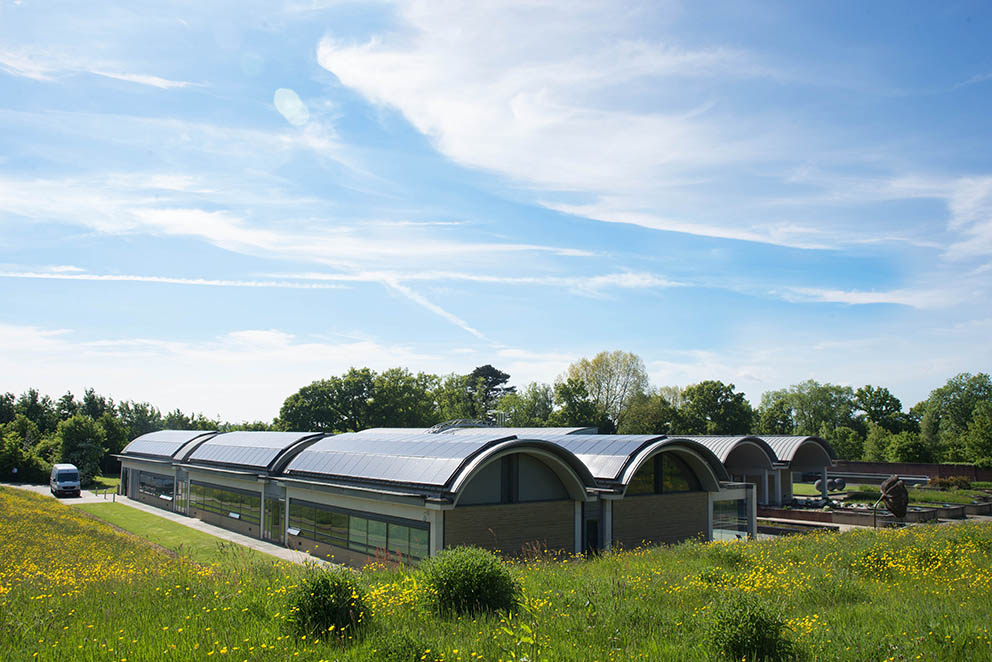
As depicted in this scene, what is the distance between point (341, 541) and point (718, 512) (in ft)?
61.7

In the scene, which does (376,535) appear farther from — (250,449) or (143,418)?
(143,418)

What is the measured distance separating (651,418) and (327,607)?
255ft

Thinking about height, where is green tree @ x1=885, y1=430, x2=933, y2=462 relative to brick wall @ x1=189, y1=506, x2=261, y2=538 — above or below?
above

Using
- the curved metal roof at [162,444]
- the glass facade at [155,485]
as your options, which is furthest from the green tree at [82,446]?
the glass facade at [155,485]

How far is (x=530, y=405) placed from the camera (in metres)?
101

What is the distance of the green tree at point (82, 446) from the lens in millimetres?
66500

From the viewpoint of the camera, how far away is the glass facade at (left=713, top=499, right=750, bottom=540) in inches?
1374

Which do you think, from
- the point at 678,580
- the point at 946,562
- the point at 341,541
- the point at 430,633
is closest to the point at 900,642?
the point at 678,580

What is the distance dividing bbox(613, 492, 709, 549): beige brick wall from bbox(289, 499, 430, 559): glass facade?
29.9 ft

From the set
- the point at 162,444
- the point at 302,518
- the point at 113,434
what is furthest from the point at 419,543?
the point at 113,434

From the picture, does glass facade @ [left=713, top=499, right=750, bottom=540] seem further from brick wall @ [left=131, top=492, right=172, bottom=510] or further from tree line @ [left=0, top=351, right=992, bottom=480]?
tree line @ [left=0, top=351, right=992, bottom=480]

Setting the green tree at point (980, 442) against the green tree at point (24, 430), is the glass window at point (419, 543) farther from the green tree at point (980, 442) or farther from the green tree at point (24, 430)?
the green tree at point (980, 442)

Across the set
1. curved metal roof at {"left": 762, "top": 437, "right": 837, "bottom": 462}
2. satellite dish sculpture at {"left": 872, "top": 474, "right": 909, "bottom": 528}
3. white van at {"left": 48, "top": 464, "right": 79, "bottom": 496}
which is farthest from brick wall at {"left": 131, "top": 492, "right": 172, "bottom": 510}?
satellite dish sculpture at {"left": 872, "top": 474, "right": 909, "bottom": 528}

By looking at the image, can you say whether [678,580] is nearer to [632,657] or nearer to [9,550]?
[632,657]
